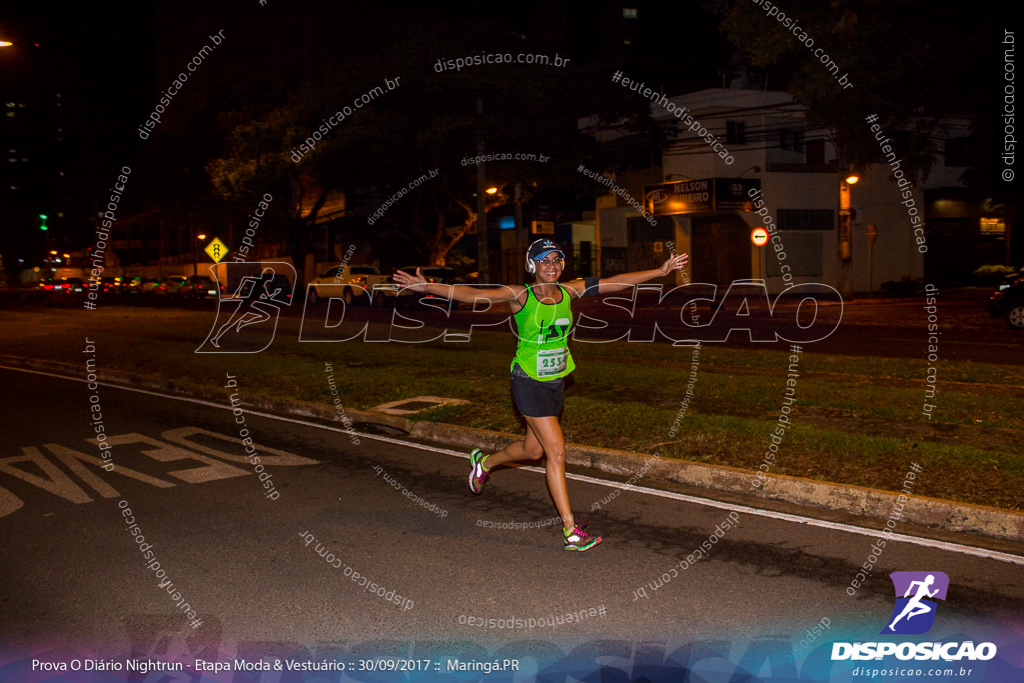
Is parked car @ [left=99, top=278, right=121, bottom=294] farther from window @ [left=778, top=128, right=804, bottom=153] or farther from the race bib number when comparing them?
the race bib number

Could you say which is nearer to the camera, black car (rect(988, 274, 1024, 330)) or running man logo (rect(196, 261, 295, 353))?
running man logo (rect(196, 261, 295, 353))

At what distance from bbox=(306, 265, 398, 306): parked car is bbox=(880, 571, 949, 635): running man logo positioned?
29615 mm

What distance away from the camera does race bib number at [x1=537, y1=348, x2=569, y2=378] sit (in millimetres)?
5398

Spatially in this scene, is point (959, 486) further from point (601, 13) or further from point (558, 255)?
point (601, 13)

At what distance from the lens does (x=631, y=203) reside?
4041 cm

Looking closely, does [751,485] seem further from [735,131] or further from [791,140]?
[791,140]

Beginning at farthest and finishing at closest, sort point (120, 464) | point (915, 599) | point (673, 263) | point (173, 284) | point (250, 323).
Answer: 1. point (173, 284)
2. point (250, 323)
3. point (120, 464)
4. point (673, 263)
5. point (915, 599)

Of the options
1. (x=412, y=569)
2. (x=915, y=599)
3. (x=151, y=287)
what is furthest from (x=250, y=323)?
(x=151, y=287)

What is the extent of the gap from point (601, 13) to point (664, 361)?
55312 millimetres

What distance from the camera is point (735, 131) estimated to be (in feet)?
122

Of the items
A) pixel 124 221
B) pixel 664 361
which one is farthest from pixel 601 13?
pixel 664 361

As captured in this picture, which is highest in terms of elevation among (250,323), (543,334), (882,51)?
(882,51)

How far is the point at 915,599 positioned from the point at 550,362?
8.20 ft

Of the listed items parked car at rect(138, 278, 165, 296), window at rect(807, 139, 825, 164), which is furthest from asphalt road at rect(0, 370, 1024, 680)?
parked car at rect(138, 278, 165, 296)
